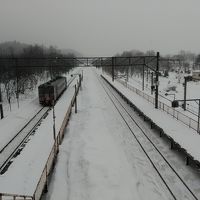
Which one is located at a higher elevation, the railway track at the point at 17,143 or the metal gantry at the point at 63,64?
the metal gantry at the point at 63,64

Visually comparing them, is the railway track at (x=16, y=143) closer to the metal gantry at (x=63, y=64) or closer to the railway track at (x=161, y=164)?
the metal gantry at (x=63, y=64)

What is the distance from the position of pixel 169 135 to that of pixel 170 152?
61.2 inches

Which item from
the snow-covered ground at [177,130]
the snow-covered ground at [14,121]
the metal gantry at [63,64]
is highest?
the metal gantry at [63,64]

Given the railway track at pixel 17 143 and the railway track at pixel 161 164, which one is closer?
the railway track at pixel 161 164

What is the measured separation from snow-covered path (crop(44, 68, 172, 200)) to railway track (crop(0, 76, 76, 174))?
3.03 metres

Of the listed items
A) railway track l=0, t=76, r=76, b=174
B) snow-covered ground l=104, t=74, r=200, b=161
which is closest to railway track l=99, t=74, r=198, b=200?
snow-covered ground l=104, t=74, r=200, b=161

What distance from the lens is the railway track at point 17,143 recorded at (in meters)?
17.7

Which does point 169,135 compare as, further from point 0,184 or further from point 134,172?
point 0,184

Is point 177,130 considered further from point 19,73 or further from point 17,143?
point 19,73

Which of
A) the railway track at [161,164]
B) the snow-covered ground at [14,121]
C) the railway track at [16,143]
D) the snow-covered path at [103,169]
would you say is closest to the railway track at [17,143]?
the railway track at [16,143]

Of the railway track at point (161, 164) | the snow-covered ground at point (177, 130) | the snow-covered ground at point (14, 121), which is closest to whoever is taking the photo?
the railway track at point (161, 164)

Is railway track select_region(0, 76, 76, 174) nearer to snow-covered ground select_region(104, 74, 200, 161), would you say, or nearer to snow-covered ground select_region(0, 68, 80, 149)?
snow-covered ground select_region(0, 68, 80, 149)

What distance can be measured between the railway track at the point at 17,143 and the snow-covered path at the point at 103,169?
3031mm

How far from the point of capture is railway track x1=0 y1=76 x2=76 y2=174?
17734mm
